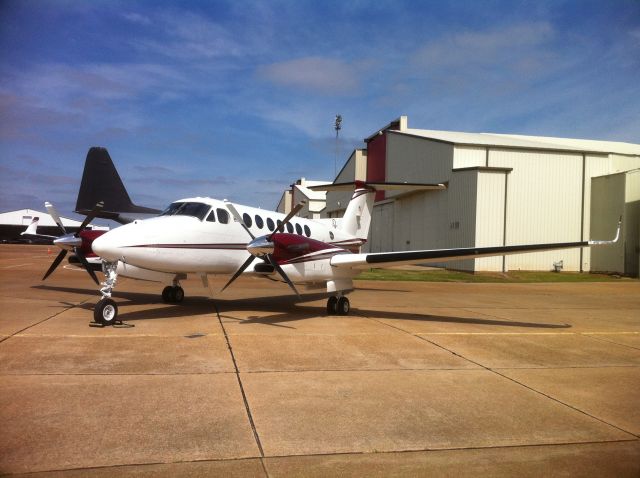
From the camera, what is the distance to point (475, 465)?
440 centimetres

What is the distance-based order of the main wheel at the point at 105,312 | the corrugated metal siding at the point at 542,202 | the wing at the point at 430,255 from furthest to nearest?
the corrugated metal siding at the point at 542,202
the wing at the point at 430,255
the main wheel at the point at 105,312

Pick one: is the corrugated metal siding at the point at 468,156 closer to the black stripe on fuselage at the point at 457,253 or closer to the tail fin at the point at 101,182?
the tail fin at the point at 101,182

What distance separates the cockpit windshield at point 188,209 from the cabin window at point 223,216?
34 centimetres

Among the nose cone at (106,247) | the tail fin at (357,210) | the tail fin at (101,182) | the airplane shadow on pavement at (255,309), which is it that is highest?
the tail fin at (101,182)

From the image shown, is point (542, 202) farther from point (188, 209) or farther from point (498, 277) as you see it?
point (188, 209)

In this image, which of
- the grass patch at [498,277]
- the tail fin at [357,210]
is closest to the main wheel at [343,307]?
the tail fin at [357,210]

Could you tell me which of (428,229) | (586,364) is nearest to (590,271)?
(428,229)

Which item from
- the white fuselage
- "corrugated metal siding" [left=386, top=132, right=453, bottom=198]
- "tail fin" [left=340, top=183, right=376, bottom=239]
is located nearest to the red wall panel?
"corrugated metal siding" [left=386, top=132, right=453, bottom=198]

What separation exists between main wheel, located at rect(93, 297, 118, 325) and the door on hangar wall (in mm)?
35639

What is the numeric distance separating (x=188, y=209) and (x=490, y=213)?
23.7m

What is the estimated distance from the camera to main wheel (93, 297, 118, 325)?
1051 cm

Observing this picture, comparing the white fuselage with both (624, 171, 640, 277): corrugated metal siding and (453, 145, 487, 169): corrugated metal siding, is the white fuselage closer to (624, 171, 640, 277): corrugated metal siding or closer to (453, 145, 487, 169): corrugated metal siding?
(453, 145, 487, 169): corrugated metal siding

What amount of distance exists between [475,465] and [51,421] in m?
4.10

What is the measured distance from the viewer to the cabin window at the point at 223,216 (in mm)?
13250
